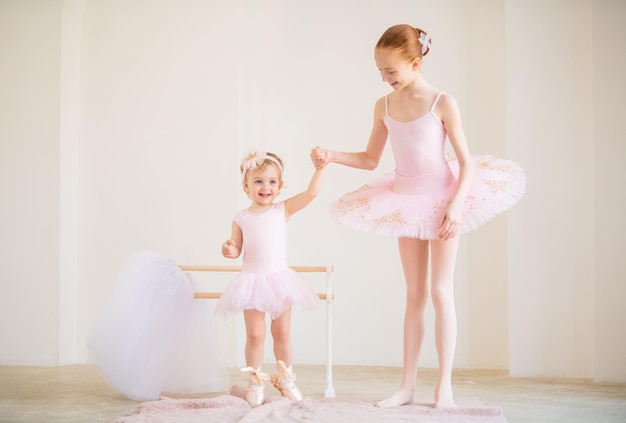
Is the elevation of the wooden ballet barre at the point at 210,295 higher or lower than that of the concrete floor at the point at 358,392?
higher

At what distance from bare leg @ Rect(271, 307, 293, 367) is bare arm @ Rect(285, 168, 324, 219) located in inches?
16.1

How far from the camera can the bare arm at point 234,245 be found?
323 cm

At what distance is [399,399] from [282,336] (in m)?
0.53

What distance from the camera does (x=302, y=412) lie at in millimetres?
2936

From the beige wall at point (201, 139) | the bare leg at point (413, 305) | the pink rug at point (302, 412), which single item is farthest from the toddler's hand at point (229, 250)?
the beige wall at point (201, 139)

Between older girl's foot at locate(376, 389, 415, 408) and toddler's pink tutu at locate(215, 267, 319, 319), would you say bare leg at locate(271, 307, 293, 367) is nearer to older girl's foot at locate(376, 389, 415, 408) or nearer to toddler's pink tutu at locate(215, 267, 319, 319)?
toddler's pink tutu at locate(215, 267, 319, 319)

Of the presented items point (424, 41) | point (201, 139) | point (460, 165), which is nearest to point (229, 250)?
point (460, 165)

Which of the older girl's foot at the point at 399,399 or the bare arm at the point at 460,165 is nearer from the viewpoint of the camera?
the bare arm at the point at 460,165

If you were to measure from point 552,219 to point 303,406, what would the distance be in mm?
1786

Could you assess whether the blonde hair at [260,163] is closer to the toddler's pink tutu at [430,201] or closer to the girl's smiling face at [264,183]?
the girl's smiling face at [264,183]

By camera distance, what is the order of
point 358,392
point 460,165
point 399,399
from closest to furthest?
1. point 460,165
2. point 399,399
3. point 358,392

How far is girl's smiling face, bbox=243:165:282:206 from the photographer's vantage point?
3.27 m

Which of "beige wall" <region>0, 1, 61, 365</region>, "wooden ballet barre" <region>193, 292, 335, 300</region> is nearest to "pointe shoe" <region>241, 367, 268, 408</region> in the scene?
"wooden ballet barre" <region>193, 292, 335, 300</region>

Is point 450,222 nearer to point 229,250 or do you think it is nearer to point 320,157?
point 320,157
